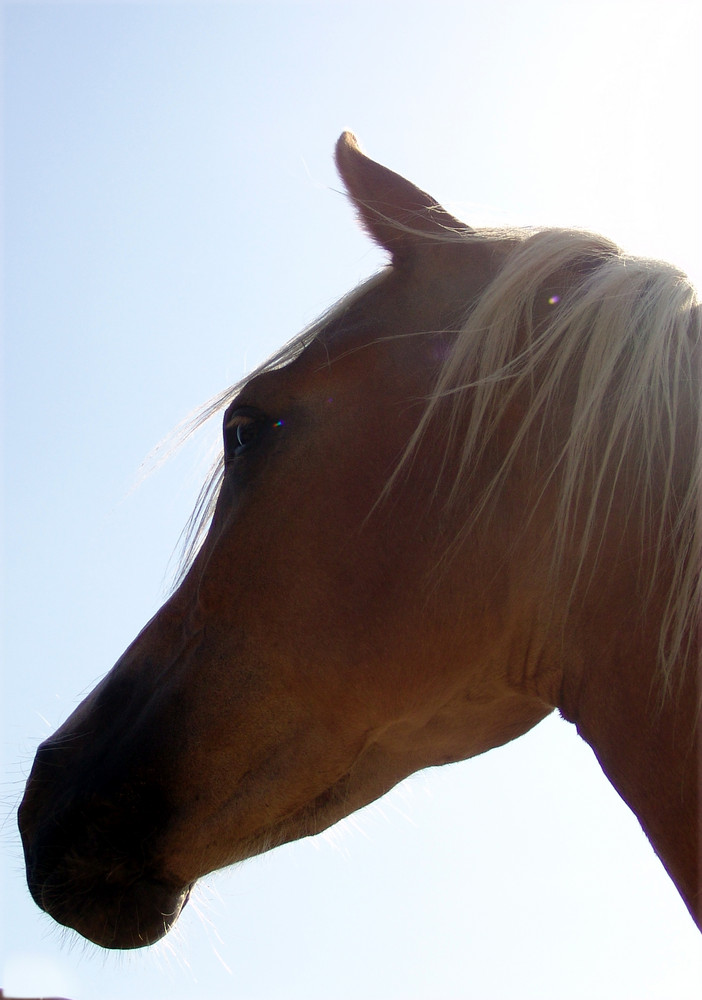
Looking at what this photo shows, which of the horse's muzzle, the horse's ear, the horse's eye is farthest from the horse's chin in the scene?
the horse's ear

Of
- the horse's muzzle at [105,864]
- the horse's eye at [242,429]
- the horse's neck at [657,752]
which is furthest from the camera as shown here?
the horse's eye at [242,429]

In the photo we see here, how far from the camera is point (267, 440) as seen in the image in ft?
6.11

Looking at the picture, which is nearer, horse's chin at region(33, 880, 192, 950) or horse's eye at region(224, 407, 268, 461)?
horse's chin at region(33, 880, 192, 950)

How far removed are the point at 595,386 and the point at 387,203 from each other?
2.57 ft

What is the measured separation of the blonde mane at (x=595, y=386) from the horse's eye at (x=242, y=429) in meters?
0.40

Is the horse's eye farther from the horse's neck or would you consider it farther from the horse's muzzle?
the horse's neck

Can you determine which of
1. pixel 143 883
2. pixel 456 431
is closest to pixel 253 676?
pixel 143 883

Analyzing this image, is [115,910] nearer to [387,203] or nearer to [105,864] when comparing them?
[105,864]

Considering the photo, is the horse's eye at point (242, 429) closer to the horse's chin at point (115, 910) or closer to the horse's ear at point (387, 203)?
the horse's ear at point (387, 203)

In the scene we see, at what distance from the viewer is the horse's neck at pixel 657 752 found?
4.51 feet

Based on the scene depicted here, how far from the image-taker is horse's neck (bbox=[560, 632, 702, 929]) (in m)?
1.38

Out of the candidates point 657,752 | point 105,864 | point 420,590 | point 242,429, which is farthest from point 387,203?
point 105,864

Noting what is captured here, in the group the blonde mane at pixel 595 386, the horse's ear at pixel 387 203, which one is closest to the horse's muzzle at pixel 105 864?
the blonde mane at pixel 595 386

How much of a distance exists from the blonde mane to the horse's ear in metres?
0.28
